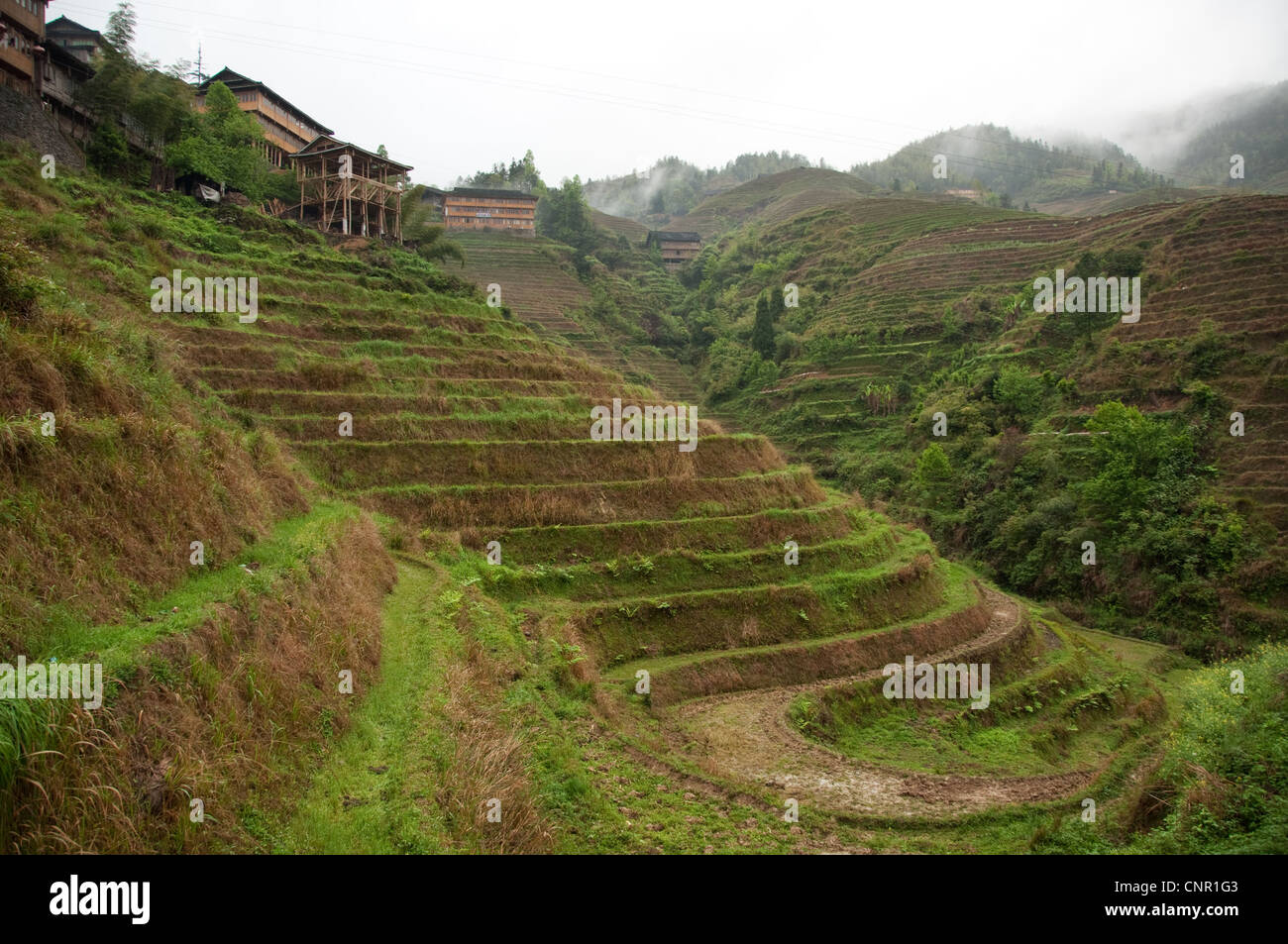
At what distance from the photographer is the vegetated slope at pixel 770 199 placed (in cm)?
10956

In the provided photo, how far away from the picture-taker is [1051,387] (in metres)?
41.4

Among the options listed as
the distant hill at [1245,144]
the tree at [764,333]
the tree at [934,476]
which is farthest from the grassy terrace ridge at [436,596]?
the distant hill at [1245,144]

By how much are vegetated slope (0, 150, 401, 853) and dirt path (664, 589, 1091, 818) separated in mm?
7399

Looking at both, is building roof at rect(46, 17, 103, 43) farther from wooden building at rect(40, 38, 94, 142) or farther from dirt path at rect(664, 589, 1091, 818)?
dirt path at rect(664, 589, 1091, 818)

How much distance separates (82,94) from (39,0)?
3.53 metres

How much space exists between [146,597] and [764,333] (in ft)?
187

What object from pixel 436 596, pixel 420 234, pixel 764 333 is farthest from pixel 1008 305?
pixel 436 596

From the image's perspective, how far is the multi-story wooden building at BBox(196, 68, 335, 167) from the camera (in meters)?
41.9

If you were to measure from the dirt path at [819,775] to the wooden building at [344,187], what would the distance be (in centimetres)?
3257

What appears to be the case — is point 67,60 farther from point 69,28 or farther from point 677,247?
point 677,247

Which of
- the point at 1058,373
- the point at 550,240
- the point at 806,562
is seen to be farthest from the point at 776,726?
the point at 550,240

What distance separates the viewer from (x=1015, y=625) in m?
22.8

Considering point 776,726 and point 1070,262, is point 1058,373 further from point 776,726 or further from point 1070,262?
point 776,726

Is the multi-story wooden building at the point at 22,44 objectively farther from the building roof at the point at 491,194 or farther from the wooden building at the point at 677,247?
the wooden building at the point at 677,247
